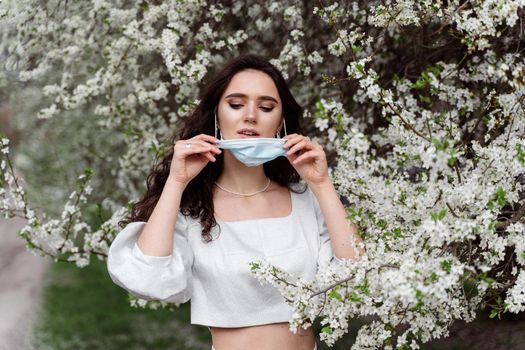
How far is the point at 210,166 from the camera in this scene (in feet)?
9.57

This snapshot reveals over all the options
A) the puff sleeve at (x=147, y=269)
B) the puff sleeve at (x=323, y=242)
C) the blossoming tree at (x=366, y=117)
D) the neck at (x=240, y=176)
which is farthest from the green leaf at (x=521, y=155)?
the puff sleeve at (x=147, y=269)

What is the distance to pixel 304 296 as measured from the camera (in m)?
2.34

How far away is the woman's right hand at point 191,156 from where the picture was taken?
2516 mm

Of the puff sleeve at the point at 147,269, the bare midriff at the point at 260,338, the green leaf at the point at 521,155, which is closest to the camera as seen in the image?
the green leaf at the point at 521,155

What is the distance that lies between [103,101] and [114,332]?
6.61ft

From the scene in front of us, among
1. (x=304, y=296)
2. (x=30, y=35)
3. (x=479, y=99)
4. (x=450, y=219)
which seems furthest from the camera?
(x=30, y=35)

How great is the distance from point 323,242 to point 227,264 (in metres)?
0.38

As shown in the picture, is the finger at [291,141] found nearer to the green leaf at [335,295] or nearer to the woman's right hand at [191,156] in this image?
the woman's right hand at [191,156]

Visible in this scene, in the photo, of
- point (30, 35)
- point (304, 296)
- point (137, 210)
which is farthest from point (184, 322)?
point (304, 296)

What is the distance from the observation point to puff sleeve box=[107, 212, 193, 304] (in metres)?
2.48

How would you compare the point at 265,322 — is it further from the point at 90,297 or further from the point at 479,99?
the point at 90,297

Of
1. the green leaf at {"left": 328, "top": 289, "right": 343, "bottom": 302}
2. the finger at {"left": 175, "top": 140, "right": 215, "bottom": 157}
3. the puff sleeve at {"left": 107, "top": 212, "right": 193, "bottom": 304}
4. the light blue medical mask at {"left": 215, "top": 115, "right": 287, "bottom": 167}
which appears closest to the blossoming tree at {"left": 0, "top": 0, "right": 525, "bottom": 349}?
the green leaf at {"left": 328, "top": 289, "right": 343, "bottom": 302}

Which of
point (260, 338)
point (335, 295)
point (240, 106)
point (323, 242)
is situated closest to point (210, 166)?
point (240, 106)

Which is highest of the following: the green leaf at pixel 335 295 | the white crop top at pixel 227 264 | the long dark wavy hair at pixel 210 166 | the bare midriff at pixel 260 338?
the long dark wavy hair at pixel 210 166
